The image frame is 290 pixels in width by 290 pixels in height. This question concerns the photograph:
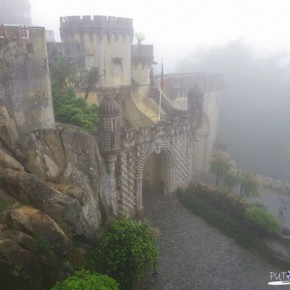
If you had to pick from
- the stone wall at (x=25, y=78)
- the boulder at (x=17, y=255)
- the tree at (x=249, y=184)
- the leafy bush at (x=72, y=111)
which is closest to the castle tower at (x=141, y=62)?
the leafy bush at (x=72, y=111)

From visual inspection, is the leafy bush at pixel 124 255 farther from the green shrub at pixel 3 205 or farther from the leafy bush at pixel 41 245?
the green shrub at pixel 3 205

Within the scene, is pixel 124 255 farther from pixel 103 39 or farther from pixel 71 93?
pixel 103 39

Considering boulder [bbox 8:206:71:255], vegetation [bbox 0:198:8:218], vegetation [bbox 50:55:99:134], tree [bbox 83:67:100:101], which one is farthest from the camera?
tree [bbox 83:67:100:101]

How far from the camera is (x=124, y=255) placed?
1556 centimetres

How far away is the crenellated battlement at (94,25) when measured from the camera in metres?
26.5

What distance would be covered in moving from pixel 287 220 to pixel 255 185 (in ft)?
14.6

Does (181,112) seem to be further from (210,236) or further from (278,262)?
(278,262)

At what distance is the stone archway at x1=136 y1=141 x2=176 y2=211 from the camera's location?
24.8 meters

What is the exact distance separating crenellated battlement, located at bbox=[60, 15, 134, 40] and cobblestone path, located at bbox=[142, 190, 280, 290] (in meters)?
15.8

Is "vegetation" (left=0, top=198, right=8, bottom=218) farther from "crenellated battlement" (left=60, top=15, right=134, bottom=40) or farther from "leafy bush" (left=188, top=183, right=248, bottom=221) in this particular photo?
"leafy bush" (left=188, top=183, right=248, bottom=221)

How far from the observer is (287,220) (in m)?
30.5

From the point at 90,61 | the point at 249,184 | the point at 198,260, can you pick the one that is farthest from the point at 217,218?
the point at 90,61

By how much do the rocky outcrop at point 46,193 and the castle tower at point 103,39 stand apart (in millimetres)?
11006

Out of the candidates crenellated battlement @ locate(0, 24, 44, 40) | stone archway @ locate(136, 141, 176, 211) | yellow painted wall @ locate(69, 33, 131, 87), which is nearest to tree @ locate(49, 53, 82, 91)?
yellow painted wall @ locate(69, 33, 131, 87)
